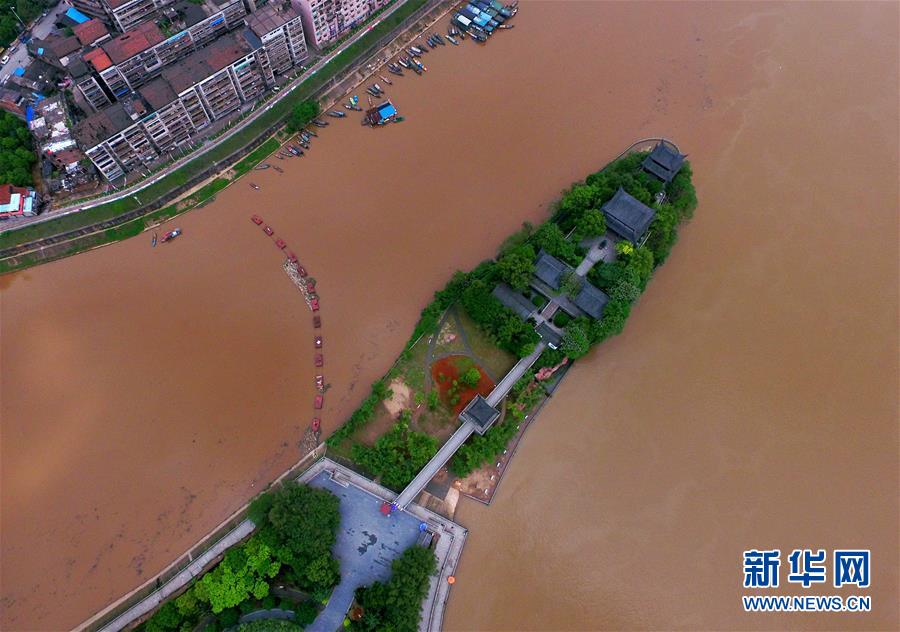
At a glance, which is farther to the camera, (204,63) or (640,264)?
(204,63)

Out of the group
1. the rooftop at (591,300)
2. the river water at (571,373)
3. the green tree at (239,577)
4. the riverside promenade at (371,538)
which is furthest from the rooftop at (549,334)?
the green tree at (239,577)

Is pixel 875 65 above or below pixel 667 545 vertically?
above

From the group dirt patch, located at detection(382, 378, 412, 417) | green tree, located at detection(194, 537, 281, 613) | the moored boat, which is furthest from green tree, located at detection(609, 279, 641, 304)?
the moored boat

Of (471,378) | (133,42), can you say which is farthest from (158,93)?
(471,378)

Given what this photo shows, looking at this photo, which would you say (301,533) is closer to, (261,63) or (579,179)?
(579,179)

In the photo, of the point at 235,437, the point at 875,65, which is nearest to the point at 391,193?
the point at 235,437

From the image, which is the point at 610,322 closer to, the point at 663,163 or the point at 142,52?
the point at 663,163
